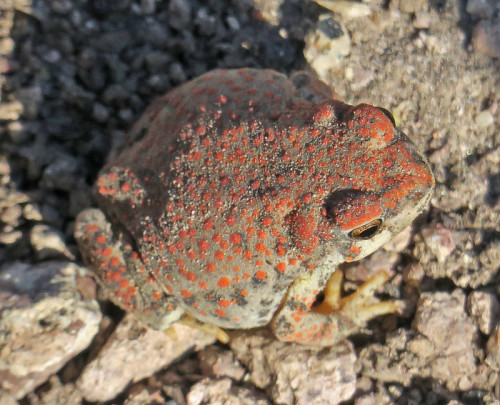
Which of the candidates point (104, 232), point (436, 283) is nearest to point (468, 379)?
point (436, 283)

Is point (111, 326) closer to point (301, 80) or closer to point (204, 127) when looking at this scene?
point (204, 127)

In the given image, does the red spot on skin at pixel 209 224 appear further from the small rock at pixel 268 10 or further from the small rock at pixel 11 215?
the small rock at pixel 268 10

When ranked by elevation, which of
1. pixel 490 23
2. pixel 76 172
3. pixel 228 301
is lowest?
pixel 76 172

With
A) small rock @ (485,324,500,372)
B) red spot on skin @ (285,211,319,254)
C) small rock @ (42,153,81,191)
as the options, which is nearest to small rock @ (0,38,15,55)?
small rock @ (42,153,81,191)

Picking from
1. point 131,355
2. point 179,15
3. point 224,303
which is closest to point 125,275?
point 131,355

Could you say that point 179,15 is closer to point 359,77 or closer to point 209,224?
point 359,77
